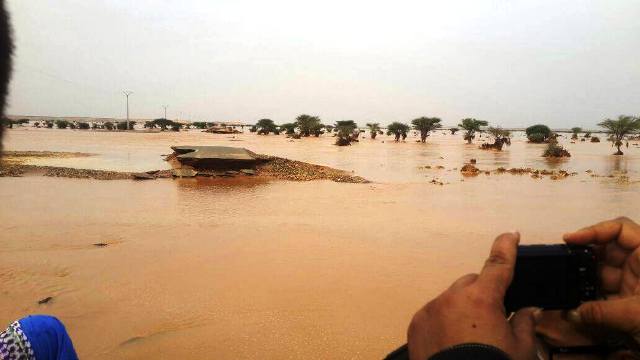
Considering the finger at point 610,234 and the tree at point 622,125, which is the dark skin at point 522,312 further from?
the tree at point 622,125

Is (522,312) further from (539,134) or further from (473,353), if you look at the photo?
(539,134)

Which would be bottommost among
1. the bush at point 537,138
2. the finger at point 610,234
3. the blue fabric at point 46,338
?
the blue fabric at point 46,338

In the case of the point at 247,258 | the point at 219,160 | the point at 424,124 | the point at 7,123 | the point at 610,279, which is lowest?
the point at 247,258

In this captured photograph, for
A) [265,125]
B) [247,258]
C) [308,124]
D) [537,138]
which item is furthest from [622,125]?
[265,125]

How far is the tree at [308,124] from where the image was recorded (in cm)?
5600

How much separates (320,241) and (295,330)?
9.46ft

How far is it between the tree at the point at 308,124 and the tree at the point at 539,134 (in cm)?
2484

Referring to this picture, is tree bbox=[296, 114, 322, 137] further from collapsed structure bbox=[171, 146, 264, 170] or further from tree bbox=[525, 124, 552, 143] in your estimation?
collapsed structure bbox=[171, 146, 264, 170]

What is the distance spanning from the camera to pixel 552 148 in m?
26.8

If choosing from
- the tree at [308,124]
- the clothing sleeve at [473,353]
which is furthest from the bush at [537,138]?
the clothing sleeve at [473,353]

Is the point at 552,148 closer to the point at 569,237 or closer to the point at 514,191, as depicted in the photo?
the point at 514,191

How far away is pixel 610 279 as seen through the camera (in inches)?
45.8

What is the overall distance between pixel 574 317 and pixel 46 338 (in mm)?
1834

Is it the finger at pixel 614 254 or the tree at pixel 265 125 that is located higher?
the tree at pixel 265 125
